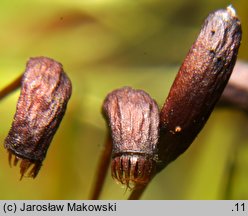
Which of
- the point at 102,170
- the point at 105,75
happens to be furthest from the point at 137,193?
the point at 105,75

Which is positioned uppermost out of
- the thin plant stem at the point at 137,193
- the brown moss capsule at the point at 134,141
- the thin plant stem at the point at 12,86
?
the thin plant stem at the point at 12,86

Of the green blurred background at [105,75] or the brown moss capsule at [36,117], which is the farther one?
the green blurred background at [105,75]

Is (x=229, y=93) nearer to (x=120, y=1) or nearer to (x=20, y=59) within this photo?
(x=120, y=1)

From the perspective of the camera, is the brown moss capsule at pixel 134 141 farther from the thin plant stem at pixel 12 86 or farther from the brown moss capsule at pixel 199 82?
the thin plant stem at pixel 12 86

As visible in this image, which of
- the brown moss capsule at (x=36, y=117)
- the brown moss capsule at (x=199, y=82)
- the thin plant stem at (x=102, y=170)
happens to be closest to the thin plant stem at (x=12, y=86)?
the brown moss capsule at (x=36, y=117)

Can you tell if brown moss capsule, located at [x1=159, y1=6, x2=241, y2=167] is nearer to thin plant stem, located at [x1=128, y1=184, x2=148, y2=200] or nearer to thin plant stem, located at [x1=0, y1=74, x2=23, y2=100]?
thin plant stem, located at [x1=128, y1=184, x2=148, y2=200]

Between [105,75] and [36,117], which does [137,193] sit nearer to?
[36,117]
